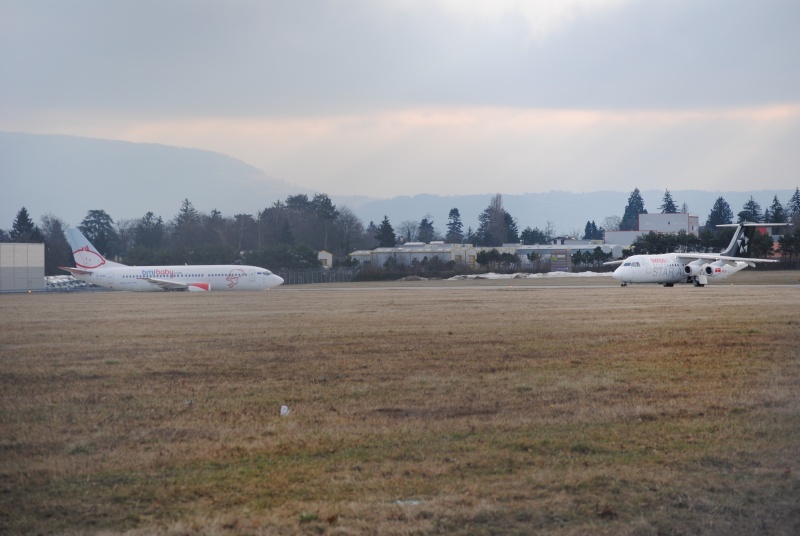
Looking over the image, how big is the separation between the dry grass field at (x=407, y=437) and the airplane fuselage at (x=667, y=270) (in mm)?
40017

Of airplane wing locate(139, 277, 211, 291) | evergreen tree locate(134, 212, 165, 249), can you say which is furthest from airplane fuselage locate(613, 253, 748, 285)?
evergreen tree locate(134, 212, 165, 249)

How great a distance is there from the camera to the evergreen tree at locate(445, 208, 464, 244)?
16962 centimetres

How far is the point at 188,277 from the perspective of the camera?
67.7 meters

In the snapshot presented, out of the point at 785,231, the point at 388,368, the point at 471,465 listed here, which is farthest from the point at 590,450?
the point at 785,231

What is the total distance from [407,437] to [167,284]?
60.7 metres

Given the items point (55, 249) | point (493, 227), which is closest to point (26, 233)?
point (55, 249)

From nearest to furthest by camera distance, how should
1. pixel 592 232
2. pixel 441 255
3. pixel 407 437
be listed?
1. pixel 407 437
2. pixel 441 255
3. pixel 592 232

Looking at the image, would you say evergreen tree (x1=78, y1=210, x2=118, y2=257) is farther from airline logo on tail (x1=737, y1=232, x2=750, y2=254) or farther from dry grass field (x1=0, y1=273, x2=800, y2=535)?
dry grass field (x1=0, y1=273, x2=800, y2=535)

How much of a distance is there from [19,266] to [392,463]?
71788 millimetres

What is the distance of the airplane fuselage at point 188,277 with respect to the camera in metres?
66.5

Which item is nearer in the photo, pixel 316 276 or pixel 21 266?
pixel 21 266

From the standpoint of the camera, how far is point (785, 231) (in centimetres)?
7150

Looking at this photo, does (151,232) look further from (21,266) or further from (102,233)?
(21,266)

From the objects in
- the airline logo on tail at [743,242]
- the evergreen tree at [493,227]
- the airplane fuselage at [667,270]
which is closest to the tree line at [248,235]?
the airline logo on tail at [743,242]
